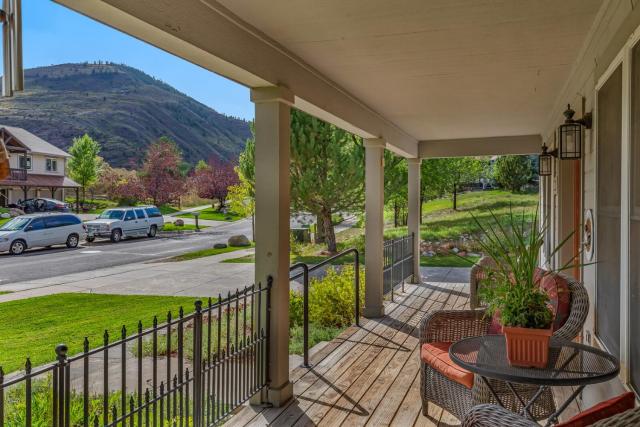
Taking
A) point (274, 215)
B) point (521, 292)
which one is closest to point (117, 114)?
point (274, 215)

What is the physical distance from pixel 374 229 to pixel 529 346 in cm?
403

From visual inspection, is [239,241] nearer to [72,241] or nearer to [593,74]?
[72,241]

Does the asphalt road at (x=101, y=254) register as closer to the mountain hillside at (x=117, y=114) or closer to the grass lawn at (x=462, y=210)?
the grass lawn at (x=462, y=210)

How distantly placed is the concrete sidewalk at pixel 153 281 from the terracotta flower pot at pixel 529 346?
9893 mm

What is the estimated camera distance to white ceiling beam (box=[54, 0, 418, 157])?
76.2 inches

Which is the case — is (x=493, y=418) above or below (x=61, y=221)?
below

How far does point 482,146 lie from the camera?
7.70 m

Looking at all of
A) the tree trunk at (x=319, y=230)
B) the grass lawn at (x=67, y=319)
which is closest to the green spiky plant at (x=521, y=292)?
the grass lawn at (x=67, y=319)

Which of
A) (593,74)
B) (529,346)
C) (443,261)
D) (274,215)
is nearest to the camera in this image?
(529,346)

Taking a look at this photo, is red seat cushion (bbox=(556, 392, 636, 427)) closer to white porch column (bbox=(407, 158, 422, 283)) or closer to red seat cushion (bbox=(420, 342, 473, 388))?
red seat cushion (bbox=(420, 342, 473, 388))

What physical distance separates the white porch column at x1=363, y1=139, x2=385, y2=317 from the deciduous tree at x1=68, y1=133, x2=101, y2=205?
19.2 metres

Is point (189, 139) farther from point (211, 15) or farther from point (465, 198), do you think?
point (211, 15)

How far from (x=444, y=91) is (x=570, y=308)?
2.50 meters

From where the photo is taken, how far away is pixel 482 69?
365 centimetres
